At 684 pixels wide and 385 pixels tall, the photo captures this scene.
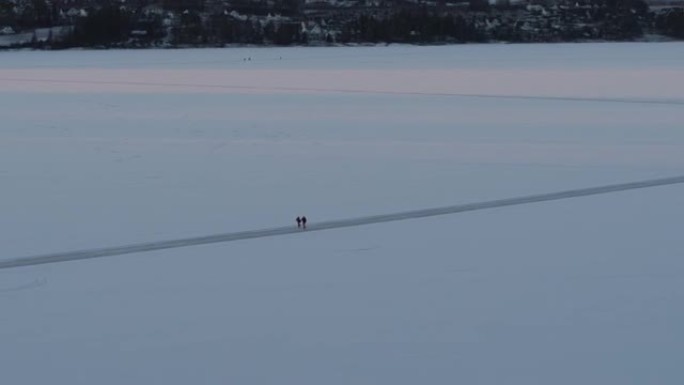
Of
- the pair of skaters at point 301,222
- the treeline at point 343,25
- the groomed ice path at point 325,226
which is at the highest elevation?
the pair of skaters at point 301,222

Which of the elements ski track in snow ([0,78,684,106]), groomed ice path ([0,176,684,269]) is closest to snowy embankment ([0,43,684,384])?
groomed ice path ([0,176,684,269])

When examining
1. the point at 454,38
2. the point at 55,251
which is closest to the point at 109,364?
the point at 55,251

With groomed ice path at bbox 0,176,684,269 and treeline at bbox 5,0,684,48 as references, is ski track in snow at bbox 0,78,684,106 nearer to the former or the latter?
groomed ice path at bbox 0,176,684,269

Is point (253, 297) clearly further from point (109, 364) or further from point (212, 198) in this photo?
point (212, 198)

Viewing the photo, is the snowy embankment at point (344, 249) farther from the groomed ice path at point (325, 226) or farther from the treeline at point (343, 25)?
the treeline at point (343, 25)

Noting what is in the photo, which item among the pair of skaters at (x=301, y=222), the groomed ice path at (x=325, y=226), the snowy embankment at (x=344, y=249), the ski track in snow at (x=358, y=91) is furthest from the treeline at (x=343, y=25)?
the pair of skaters at (x=301, y=222)
